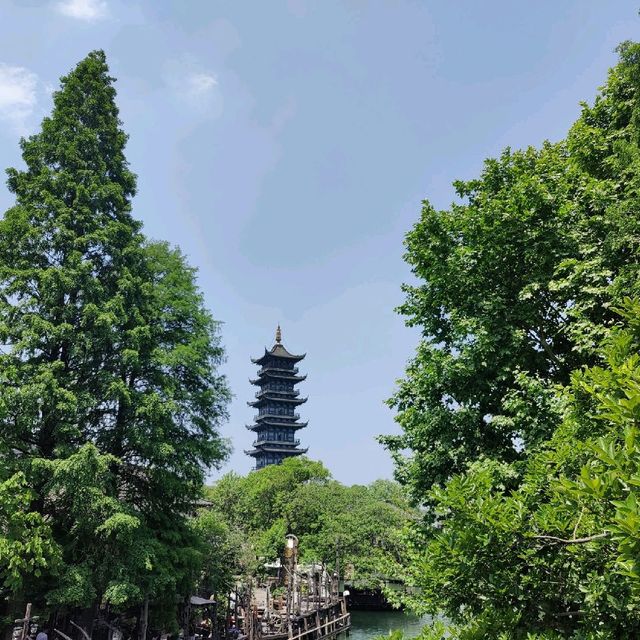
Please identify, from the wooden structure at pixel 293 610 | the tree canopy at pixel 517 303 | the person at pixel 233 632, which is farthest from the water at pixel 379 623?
the tree canopy at pixel 517 303

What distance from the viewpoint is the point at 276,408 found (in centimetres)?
5756

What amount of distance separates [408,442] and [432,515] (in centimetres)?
128

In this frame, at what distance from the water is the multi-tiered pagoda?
73.2ft

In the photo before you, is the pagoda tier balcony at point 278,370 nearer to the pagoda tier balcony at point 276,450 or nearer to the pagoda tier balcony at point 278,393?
the pagoda tier balcony at point 278,393

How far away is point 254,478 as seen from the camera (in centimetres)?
4269

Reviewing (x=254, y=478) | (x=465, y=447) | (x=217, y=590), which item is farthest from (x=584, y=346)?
(x=254, y=478)

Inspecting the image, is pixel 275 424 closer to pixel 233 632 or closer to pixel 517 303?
pixel 233 632

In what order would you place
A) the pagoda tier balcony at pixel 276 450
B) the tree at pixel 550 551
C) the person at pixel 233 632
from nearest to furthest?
the tree at pixel 550 551, the person at pixel 233 632, the pagoda tier balcony at pixel 276 450

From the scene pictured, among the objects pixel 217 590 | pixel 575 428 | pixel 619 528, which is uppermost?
pixel 575 428

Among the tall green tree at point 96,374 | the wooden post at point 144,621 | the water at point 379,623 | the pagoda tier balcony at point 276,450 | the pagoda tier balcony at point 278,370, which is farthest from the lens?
the pagoda tier balcony at point 278,370

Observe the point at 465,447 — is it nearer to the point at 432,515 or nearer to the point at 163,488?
the point at 432,515

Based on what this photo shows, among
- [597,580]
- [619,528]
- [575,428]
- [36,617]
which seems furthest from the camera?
[36,617]

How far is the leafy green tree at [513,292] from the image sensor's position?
7.45 meters

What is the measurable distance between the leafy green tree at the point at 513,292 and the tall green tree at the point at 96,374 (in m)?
6.64
